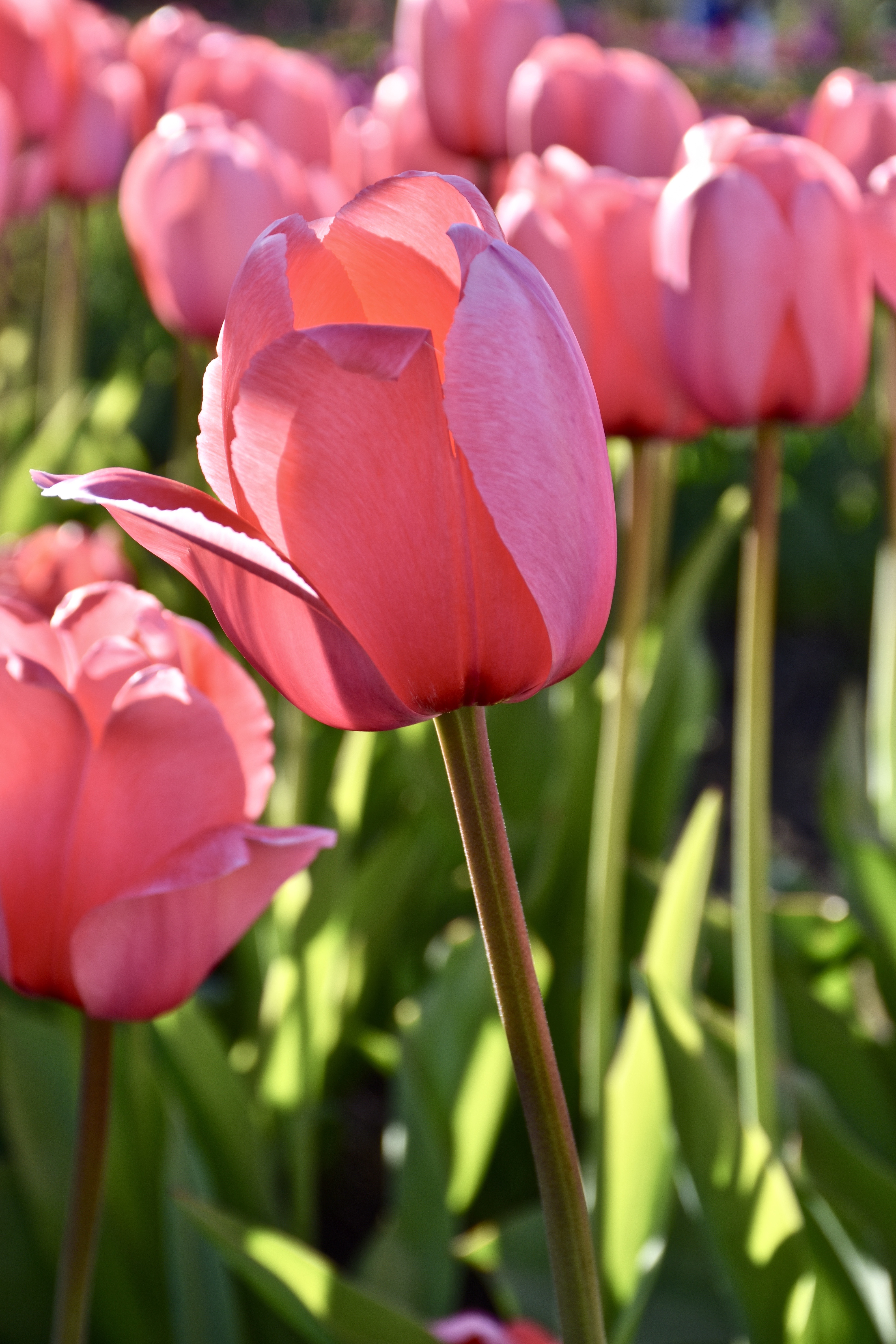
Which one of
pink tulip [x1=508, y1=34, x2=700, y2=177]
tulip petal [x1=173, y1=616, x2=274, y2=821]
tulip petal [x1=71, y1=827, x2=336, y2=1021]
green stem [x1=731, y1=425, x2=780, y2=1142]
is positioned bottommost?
green stem [x1=731, y1=425, x2=780, y2=1142]

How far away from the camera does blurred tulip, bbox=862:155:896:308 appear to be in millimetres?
704

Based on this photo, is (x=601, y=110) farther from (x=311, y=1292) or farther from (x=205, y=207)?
(x=311, y=1292)

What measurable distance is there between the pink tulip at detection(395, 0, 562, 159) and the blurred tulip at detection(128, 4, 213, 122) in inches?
18.4

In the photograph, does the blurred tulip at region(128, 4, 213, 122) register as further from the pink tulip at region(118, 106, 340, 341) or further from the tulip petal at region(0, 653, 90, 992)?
the tulip petal at region(0, 653, 90, 992)

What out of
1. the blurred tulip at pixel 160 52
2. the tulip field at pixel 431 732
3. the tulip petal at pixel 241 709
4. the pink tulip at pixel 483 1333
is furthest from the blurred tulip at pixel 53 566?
the blurred tulip at pixel 160 52

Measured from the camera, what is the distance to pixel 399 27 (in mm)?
1670

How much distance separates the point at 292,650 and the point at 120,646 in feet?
0.45

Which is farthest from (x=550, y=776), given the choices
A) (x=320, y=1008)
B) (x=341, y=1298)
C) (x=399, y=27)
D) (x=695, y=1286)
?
Answer: (x=399, y=27)

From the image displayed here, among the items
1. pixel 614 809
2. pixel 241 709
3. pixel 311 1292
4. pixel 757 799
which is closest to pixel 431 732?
pixel 614 809

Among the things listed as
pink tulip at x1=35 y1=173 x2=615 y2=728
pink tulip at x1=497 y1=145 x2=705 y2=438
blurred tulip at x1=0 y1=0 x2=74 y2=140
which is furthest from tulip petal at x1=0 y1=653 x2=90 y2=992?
blurred tulip at x1=0 y1=0 x2=74 y2=140

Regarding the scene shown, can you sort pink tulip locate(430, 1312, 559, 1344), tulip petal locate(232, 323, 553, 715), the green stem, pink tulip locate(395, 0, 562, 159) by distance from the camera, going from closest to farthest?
tulip petal locate(232, 323, 553, 715) < pink tulip locate(430, 1312, 559, 1344) < the green stem < pink tulip locate(395, 0, 562, 159)

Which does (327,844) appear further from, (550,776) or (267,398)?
(550,776)

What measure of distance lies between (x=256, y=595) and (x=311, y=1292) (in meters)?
0.46

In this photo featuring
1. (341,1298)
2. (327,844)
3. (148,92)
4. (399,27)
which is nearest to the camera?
(327,844)
